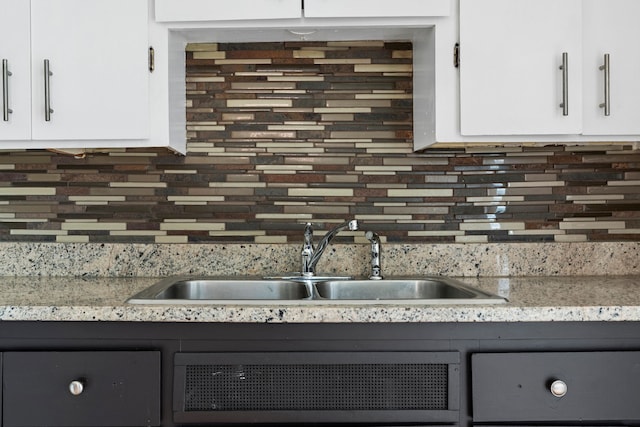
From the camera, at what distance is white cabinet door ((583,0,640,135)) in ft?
5.23

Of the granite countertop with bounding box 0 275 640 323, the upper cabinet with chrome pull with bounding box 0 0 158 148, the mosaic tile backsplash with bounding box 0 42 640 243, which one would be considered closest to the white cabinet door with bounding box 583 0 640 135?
the mosaic tile backsplash with bounding box 0 42 640 243

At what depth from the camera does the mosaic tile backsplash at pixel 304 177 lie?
6.24 feet

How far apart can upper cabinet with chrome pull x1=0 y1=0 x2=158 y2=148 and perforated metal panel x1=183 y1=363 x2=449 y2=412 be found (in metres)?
0.78

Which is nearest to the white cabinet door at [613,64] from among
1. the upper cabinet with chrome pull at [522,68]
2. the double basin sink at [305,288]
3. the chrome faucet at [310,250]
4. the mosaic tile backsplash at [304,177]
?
the upper cabinet with chrome pull at [522,68]

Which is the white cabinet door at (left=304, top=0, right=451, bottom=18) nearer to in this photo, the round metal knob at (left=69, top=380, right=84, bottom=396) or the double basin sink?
the double basin sink

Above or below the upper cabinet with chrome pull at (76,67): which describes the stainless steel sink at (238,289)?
below

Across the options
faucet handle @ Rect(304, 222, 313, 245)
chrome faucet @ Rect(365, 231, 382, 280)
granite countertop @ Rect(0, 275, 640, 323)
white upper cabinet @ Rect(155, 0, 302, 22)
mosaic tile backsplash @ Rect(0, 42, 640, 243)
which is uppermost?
white upper cabinet @ Rect(155, 0, 302, 22)

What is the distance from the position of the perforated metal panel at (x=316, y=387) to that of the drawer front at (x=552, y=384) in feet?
0.33

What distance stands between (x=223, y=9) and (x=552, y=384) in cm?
136

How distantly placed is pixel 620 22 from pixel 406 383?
123 cm

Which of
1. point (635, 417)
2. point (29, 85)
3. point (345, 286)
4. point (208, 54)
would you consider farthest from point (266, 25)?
point (635, 417)

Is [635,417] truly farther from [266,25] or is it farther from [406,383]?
[266,25]

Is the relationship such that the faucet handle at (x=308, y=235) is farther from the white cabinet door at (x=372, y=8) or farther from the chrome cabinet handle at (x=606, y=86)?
the chrome cabinet handle at (x=606, y=86)

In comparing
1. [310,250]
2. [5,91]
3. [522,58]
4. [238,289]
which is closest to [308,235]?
[310,250]
